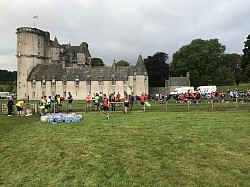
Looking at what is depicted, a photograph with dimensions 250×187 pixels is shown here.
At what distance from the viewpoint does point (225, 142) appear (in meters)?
10.9

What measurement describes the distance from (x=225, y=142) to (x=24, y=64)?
239ft

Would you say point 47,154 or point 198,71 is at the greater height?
point 198,71

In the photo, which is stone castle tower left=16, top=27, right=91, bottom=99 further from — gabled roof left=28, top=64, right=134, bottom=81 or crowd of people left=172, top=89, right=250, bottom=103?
crowd of people left=172, top=89, right=250, bottom=103

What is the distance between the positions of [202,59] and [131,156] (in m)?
68.1

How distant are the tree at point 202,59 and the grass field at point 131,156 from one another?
6056 cm

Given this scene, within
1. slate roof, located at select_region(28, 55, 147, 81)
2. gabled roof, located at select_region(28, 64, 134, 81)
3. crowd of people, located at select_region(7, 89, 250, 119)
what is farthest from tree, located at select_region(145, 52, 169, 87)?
crowd of people, located at select_region(7, 89, 250, 119)

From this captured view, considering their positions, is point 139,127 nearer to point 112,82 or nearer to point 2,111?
point 2,111

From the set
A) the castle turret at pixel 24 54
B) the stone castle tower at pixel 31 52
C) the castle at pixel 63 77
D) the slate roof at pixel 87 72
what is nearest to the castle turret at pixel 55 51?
the stone castle tower at pixel 31 52

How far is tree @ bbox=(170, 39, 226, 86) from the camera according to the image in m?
72.3

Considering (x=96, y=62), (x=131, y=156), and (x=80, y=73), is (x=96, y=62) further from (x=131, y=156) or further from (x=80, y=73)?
(x=131, y=156)

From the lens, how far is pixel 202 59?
7275 centimetres

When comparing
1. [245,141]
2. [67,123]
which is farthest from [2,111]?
[245,141]

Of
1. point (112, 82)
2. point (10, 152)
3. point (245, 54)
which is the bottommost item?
point (10, 152)

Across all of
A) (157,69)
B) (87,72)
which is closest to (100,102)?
(87,72)
